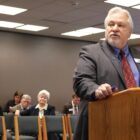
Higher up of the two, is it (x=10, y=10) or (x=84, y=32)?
(x=10, y=10)

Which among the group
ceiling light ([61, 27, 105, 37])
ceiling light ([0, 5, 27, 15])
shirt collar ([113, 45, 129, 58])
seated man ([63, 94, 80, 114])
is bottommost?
seated man ([63, 94, 80, 114])

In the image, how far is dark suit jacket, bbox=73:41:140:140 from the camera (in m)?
1.96

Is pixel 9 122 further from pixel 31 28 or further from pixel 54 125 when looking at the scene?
pixel 31 28

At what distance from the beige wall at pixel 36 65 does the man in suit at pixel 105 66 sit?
9.55 metres

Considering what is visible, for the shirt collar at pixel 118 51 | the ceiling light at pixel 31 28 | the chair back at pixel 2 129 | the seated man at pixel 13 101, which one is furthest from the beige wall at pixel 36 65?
the shirt collar at pixel 118 51

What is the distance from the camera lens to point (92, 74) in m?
1.99

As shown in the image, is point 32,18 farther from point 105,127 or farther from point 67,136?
point 105,127

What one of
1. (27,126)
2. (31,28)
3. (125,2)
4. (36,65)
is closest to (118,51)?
(27,126)

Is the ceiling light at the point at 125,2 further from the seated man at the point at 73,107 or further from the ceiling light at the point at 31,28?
the ceiling light at the point at 31,28

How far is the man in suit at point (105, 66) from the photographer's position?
6.36 ft

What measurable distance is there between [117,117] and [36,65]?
10777 mm

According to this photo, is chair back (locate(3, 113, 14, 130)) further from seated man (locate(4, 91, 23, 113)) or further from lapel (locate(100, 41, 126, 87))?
seated man (locate(4, 91, 23, 113))

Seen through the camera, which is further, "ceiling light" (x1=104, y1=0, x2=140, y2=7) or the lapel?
"ceiling light" (x1=104, y1=0, x2=140, y2=7)

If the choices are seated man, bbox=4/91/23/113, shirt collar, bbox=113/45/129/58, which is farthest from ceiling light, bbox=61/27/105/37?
shirt collar, bbox=113/45/129/58
